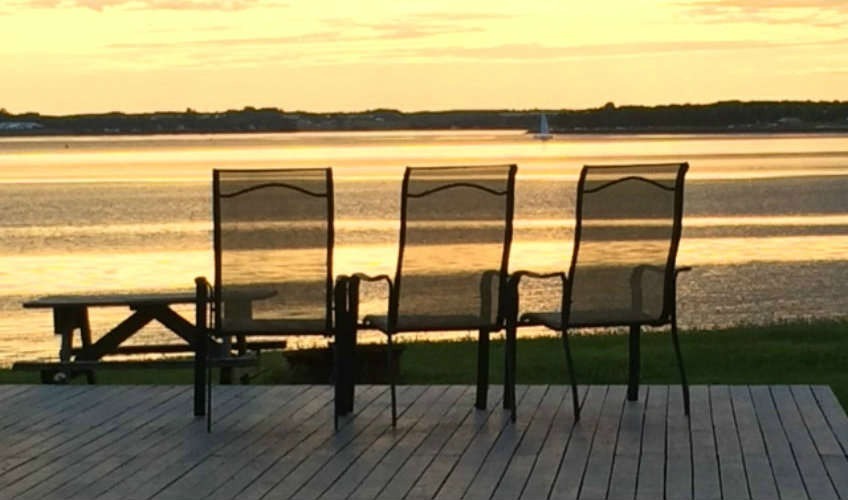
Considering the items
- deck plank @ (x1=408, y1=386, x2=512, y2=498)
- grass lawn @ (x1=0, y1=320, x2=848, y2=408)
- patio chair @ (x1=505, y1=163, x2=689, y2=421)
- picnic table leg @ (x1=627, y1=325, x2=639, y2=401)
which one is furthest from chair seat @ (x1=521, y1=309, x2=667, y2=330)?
grass lawn @ (x1=0, y1=320, x2=848, y2=408)

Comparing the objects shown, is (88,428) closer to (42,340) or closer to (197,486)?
(197,486)

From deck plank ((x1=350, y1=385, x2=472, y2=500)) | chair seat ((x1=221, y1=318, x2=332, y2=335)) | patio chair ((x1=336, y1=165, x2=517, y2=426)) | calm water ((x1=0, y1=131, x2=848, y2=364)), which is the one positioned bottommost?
calm water ((x1=0, y1=131, x2=848, y2=364))

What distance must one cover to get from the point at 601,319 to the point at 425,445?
3.34 feet

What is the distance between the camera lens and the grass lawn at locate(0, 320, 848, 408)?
10.5 m

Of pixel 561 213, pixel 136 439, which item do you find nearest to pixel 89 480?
pixel 136 439

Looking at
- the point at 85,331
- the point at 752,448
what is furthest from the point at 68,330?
the point at 752,448

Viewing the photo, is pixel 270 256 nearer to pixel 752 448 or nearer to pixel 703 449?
pixel 703 449

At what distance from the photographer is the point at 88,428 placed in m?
6.87

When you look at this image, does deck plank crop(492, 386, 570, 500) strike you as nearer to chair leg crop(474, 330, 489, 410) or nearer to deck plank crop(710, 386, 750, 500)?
chair leg crop(474, 330, 489, 410)

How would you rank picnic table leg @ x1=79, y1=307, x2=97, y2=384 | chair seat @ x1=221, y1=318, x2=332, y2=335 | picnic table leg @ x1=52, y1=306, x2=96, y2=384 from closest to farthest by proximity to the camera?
1. chair seat @ x1=221, y1=318, x2=332, y2=335
2. picnic table leg @ x1=52, y1=306, x2=96, y2=384
3. picnic table leg @ x1=79, y1=307, x2=97, y2=384

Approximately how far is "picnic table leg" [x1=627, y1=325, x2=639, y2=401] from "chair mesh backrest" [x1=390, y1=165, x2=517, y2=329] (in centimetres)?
72

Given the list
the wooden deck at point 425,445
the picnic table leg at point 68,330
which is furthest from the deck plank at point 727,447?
the picnic table leg at point 68,330

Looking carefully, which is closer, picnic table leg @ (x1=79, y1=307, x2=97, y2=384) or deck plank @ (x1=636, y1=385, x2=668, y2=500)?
deck plank @ (x1=636, y1=385, x2=668, y2=500)

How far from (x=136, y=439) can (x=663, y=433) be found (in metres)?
2.02
